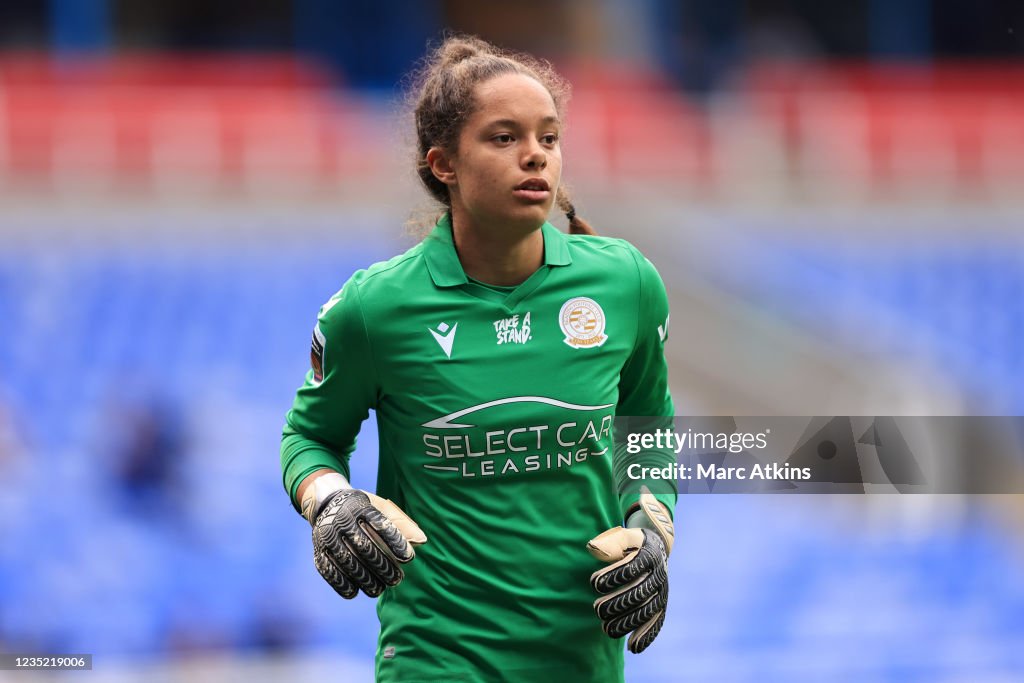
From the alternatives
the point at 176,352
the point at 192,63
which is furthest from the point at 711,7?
the point at 176,352

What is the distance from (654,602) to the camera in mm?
3275

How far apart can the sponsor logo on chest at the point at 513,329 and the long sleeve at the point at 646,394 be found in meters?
0.29

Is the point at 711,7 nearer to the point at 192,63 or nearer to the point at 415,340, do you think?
the point at 192,63

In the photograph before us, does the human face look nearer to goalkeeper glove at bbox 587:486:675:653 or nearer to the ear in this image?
the ear

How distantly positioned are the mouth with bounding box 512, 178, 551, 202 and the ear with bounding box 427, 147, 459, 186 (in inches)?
A: 9.3

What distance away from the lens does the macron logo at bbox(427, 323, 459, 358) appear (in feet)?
10.9

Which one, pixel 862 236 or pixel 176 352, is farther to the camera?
pixel 862 236

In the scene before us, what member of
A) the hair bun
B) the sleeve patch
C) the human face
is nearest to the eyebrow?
the human face

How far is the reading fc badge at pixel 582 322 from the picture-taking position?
338 cm

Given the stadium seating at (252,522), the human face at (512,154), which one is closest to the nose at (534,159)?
the human face at (512,154)

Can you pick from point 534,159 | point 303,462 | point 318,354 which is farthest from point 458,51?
point 303,462

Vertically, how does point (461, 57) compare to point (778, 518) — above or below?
above

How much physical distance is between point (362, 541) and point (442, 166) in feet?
3.05

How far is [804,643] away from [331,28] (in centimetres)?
914
